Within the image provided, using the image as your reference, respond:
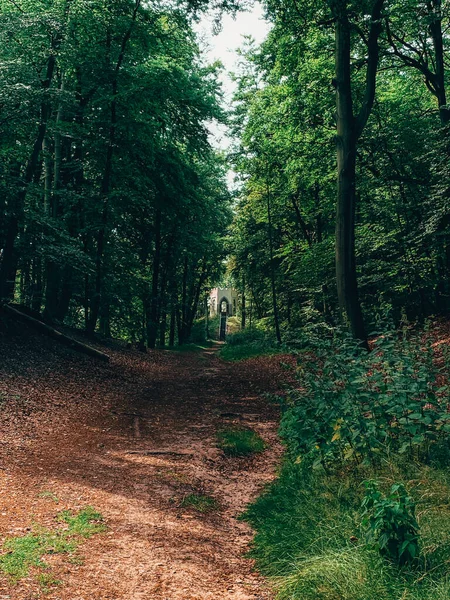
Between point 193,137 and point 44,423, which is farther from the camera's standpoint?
point 193,137

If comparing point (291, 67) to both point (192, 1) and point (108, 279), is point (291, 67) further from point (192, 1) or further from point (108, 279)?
point (108, 279)

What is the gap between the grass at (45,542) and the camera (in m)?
3.61

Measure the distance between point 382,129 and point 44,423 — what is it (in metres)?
11.7

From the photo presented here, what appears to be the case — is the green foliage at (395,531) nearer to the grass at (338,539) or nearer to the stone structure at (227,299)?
the grass at (338,539)

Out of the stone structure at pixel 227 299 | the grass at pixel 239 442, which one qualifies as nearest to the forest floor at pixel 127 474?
the grass at pixel 239 442

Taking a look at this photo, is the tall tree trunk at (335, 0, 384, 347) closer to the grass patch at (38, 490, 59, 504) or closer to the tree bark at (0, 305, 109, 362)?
the tree bark at (0, 305, 109, 362)

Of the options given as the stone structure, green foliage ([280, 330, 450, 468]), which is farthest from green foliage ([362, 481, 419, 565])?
the stone structure

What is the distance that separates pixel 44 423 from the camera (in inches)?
315

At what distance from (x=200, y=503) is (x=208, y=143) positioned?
16.0 m

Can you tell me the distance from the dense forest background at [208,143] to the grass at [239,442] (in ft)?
9.25

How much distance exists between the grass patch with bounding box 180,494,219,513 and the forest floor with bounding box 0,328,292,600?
37mm

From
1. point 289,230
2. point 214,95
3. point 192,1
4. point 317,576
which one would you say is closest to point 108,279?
point 214,95

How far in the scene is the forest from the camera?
4246 millimetres

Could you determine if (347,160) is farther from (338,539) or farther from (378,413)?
(338,539)
